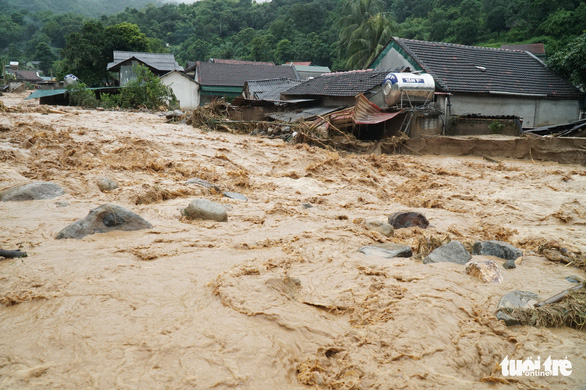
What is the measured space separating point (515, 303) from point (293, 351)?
76.7 inches

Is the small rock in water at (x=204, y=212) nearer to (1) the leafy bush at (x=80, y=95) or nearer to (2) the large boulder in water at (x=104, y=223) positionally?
(2) the large boulder in water at (x=104, y=223)

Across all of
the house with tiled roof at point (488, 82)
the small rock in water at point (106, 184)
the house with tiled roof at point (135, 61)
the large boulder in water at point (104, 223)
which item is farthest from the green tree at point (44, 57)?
the large boulder in water at point (104, 223)

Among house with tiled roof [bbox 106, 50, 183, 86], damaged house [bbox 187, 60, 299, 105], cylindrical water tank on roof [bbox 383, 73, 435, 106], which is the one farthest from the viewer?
house with tiled roof [bbox 106, 50, 183, 86]

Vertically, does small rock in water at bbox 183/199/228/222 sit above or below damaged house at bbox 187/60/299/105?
below

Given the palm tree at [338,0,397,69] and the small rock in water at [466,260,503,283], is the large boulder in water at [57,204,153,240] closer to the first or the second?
the small rock in water at [466,260,503,283]

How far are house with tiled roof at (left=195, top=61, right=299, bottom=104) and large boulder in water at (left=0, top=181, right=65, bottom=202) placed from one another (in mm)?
23228

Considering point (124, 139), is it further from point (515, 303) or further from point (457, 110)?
point (457, 110)

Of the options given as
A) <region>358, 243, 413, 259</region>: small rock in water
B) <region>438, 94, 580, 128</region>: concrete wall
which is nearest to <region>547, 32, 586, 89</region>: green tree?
<region>438, 94, 580, 128</region>: concrete wall

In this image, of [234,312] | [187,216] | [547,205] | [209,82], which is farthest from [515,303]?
[209,82]

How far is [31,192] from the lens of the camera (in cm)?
621

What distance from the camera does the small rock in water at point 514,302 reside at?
11.0 feet

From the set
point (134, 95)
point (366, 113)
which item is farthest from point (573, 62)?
point (134, 95)

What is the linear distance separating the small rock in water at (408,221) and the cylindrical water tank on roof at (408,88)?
329 inches

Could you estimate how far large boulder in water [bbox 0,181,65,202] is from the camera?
19.9 feet
